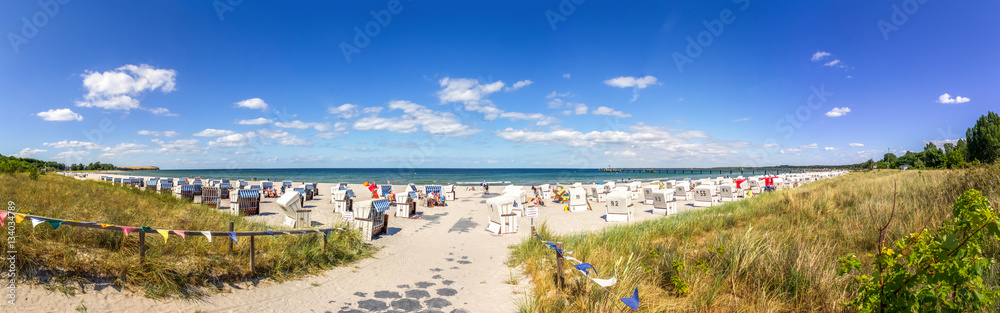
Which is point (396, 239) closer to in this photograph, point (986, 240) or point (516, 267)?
point (516, 267)

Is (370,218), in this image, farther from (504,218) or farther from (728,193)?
(728,193)

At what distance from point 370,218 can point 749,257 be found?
10.7 meters

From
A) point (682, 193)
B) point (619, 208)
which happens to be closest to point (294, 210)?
point (619, 208)

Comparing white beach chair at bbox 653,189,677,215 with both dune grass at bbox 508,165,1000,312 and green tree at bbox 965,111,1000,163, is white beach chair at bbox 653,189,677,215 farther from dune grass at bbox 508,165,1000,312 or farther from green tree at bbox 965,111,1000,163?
green tree at bbox 965,111,1000,163

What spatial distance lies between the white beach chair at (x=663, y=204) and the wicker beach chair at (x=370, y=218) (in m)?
14.3

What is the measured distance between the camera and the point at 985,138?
3775cm

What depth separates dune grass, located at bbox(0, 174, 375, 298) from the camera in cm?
575

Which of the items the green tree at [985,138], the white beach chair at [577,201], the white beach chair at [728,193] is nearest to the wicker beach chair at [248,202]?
the white beach chair at [577,201]

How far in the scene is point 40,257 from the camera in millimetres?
5695

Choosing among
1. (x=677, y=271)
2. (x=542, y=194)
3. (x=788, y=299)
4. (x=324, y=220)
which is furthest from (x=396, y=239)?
(x=542, y=194)

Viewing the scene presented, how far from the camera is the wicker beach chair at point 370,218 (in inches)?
498

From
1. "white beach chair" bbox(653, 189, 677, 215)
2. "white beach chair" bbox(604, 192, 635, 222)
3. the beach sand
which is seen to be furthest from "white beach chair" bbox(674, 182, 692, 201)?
the beach sand

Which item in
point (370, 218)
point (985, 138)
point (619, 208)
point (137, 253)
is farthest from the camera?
point (985, 138)

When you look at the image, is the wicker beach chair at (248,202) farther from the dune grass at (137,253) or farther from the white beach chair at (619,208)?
the white beach chair at (619,208)
